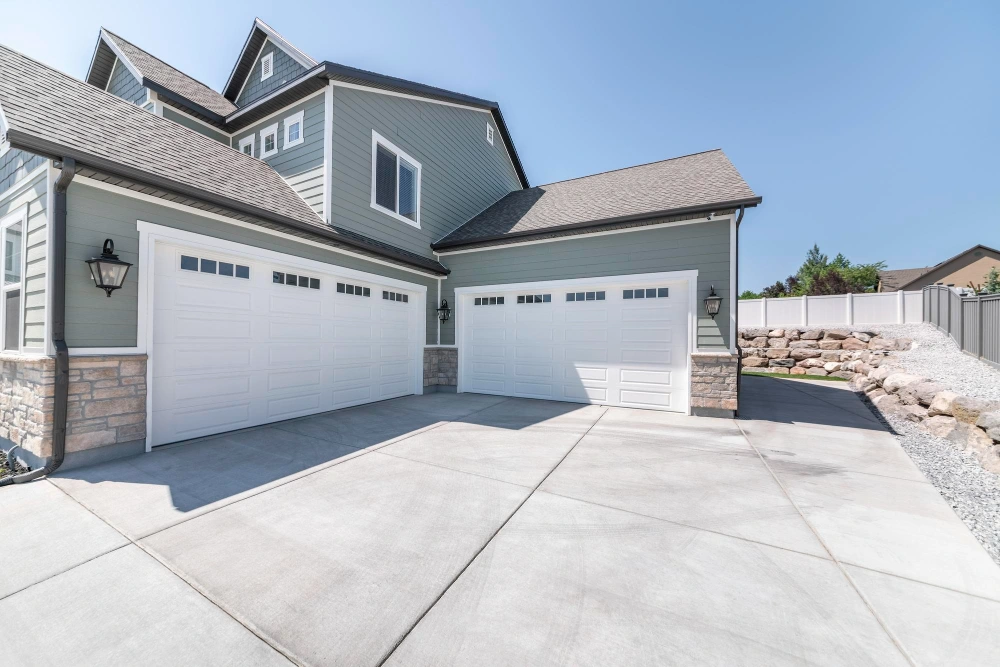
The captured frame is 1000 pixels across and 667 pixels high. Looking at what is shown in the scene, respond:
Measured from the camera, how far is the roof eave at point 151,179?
349cm

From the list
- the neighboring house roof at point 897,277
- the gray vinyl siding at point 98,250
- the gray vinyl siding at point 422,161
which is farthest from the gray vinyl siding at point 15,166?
the neighboring house roof at point 897,277

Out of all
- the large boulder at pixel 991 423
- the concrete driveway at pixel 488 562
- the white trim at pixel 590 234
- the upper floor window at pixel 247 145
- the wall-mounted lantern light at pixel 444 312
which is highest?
the upper floor window at pixel 247 145

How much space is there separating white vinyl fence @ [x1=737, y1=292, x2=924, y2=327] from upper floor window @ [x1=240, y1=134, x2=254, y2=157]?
685 inches

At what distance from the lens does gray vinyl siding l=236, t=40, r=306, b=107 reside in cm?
919

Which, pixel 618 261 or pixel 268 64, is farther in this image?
pixel 268 64

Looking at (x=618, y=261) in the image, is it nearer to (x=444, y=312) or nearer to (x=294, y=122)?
(x=444, y=312)

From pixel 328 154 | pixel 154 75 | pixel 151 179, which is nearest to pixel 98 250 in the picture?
pixel 151 179

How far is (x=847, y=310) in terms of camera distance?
13.3 meters

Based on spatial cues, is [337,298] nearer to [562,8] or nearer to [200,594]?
[200,594]

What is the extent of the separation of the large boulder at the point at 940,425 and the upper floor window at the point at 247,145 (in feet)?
45.3

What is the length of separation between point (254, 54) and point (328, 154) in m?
6.04

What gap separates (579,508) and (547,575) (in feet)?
3.25

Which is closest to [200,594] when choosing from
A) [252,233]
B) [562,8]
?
[252,233]

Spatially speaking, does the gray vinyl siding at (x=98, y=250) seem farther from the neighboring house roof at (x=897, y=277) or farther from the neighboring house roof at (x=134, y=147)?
the neighboring house roof at (x=897, y=277)
